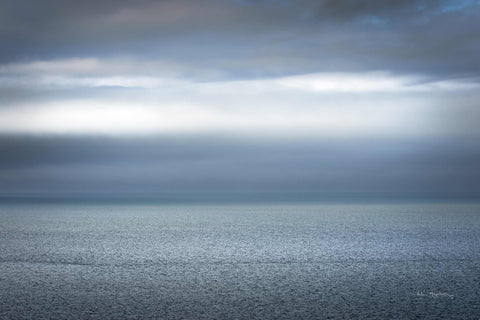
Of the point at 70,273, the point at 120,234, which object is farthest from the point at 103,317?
the point at 120,234

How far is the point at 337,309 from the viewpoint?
11.7 metres

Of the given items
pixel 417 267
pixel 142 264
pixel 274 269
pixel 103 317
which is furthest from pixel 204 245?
pixel 103 317

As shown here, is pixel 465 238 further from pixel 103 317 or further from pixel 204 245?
pixel 103 317

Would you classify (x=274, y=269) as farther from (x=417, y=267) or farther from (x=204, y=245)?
(x=204, y=245)

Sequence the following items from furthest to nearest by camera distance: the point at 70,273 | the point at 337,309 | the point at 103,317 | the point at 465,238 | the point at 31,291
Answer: the point at 465,238 < the point at 70,273 < the point at 31,291 < the point at 337,309 < the point at 103,317

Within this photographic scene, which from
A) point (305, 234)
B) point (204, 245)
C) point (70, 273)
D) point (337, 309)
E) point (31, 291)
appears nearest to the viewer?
point (337, 309)

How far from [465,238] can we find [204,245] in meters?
13.3

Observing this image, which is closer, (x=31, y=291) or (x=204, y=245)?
(x=31, y=291)

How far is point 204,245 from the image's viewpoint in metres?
24.0

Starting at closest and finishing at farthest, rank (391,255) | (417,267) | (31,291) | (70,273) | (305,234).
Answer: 1. (31,291)
2. (70,273)
3. (417,267)
4. (391,255)
5. (305,234)

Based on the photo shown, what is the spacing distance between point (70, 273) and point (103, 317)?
5.97m
